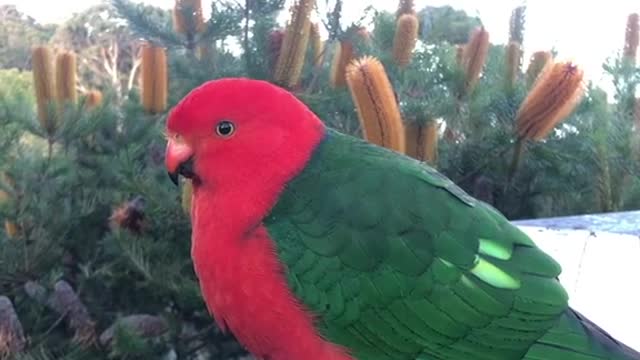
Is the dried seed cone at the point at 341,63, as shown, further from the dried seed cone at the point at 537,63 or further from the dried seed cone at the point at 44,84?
the dried seed cone at the point at 44,84

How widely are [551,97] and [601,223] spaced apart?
0.43 meters

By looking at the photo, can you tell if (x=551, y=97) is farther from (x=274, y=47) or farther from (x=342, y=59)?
(x=274, y=47)

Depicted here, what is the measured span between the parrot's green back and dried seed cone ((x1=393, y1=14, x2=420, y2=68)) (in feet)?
6.36

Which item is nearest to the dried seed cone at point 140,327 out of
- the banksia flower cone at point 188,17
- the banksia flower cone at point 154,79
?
the banksia flower cone at point 154,79

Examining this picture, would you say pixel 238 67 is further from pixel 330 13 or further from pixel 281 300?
pixel 281 300

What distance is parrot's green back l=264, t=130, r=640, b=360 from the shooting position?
4.70ft

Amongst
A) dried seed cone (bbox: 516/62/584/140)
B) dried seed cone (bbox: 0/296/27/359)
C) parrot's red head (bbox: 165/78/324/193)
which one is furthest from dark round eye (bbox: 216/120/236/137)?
dried seed cone (bbox: 516/62/584/140)

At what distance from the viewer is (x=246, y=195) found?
1.46 meters

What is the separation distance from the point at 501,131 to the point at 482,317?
192 centimetres

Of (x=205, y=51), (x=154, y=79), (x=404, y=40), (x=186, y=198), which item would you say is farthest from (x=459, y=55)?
(x=186, y=198)

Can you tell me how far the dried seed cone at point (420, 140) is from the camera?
2887 millimetres

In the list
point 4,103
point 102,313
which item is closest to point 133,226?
point 102,313

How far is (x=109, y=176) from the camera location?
9.78 feet

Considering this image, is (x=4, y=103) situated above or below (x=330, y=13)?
below
